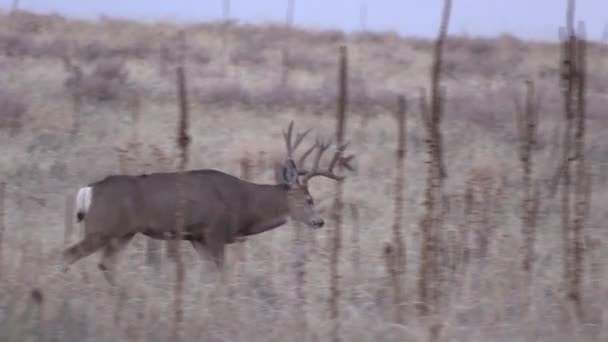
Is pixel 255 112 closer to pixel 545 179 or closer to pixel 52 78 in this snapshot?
pixel 52 78

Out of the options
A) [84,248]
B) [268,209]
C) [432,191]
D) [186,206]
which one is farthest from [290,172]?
[432,191]

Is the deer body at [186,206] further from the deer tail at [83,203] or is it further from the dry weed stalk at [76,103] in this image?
Result: the dry weed stalk at [76,103]

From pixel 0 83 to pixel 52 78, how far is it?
1.06 m

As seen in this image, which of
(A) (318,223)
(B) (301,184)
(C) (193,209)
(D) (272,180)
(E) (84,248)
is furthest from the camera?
(D) (272,180)

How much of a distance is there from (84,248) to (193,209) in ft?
4.30

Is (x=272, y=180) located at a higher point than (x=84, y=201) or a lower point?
lower

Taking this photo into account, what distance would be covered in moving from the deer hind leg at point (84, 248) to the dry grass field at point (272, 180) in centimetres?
15

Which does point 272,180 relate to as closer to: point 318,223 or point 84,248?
point 318,223

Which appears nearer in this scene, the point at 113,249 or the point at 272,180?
the point at 113,249

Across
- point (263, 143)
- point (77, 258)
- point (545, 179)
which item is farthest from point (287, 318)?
point (263, 143)

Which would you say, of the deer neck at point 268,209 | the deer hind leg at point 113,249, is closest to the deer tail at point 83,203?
the deer hind leg at point 113,249

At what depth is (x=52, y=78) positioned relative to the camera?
71.8 feet

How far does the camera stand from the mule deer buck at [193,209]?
9797 mm

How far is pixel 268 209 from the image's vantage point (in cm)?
1129
